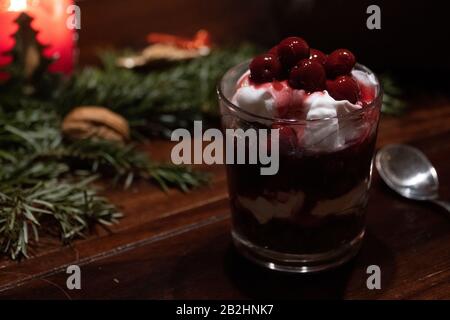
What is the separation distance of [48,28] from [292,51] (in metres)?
0.57

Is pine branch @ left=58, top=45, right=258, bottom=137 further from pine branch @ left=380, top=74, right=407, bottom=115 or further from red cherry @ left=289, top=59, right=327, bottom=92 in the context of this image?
red cherry @ left=289, top=59, right=327, bottom=92

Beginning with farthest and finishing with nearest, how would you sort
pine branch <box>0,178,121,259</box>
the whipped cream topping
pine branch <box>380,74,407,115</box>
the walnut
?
pine branch <box>380,74,407,115</box> → the walnut → pine branch <box>0,178,121,259</box> → the whipped cream topping

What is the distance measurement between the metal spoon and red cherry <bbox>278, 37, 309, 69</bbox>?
293mm

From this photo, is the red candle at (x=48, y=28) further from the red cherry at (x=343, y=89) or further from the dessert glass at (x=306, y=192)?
the red cherry at (x=343, y=89)

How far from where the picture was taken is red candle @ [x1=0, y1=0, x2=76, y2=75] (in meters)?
1.05

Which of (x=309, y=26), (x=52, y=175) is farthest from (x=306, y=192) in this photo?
(x=309, y=26)

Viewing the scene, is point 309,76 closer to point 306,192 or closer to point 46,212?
point 306,192

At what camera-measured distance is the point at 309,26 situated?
122 cm

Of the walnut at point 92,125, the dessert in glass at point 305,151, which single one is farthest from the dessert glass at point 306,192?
the walnut at point 92,125

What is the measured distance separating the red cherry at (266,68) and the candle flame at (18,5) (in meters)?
0.53

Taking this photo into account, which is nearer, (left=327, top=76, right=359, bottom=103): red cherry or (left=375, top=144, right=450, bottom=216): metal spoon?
(left=327, top=76, right=359, bottom=103): red cherry

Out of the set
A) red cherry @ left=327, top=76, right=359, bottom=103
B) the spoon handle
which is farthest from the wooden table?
red cherry @ left=327, top=76, right=359, bottom=103
